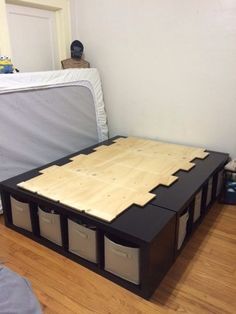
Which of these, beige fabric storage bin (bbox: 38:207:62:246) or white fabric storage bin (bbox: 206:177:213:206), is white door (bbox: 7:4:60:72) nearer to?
beige fabric storage bin (bbox: 38:207:62:246)

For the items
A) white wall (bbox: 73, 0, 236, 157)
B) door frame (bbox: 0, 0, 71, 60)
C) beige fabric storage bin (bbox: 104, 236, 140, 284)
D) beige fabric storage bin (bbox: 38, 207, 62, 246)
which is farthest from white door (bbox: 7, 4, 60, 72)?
beige fabric storage bin (bbox: 104, 236, 140, 284)

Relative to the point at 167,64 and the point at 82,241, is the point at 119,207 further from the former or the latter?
the point at 167,64

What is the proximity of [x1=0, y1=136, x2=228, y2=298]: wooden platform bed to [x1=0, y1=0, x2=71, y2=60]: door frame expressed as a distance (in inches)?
46.6

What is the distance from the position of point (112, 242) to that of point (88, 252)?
0.79 ft

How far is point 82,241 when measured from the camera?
170 cm

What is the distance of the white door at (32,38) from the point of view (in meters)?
2.67

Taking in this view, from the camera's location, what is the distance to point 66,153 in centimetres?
274

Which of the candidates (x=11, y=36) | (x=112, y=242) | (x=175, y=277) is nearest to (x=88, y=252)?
(x=112, y=242)

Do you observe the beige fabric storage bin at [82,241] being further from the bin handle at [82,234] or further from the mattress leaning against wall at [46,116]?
the mattress leaning against wall at [46,116]

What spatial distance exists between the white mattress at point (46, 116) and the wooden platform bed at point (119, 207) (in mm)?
234

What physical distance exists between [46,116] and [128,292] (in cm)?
163

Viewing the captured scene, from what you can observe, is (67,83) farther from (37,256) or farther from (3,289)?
(3,289)

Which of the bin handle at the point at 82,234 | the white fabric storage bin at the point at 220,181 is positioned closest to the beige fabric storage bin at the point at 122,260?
the bin handle at the point at 82,234

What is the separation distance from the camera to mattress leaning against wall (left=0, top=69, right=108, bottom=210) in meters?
2.20
